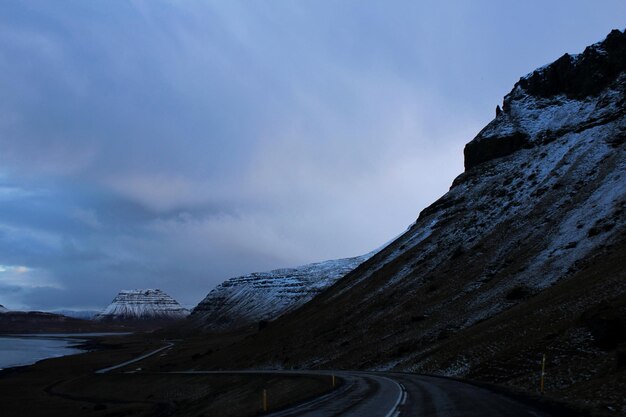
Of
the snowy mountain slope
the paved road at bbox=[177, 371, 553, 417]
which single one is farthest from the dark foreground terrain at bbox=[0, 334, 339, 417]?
the snowy mountain slope

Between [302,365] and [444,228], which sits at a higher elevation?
[444,228]

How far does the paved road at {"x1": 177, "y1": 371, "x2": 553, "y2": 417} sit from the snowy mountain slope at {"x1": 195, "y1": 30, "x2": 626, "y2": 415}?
2663 mm

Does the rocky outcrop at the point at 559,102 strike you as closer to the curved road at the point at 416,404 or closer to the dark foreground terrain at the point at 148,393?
the dark foreground terrain at the point at 148,393

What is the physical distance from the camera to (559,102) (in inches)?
4414

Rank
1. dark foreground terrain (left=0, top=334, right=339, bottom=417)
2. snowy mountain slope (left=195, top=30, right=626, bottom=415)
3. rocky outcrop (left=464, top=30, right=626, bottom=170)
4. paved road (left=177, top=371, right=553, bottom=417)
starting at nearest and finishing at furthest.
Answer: paved road (left=177, top=371, right=553, bottom=417) → snowy mountain slope (left=195, top=30, right=626, bottom=415) → dark foreground terrain (left=0, top=334, right=339, bottom=417) → rocky outcrop (left=464, top=30, right=626, bottom=170)

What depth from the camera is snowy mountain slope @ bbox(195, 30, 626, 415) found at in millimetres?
29125

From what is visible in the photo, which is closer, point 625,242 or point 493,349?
point 493,349

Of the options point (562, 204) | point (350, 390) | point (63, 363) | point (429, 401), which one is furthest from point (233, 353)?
point (429, 401)

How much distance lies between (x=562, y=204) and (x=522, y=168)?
26.8 metres

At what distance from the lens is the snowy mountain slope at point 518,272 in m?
29.1

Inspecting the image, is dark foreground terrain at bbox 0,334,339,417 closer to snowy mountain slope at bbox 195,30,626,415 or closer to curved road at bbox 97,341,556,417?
curved road at bbox 97,341,556,417

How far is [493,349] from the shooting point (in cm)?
3475

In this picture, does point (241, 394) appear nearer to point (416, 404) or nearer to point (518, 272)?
point (416, 404)

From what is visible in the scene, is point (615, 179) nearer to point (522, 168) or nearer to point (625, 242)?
point (625, 242)
